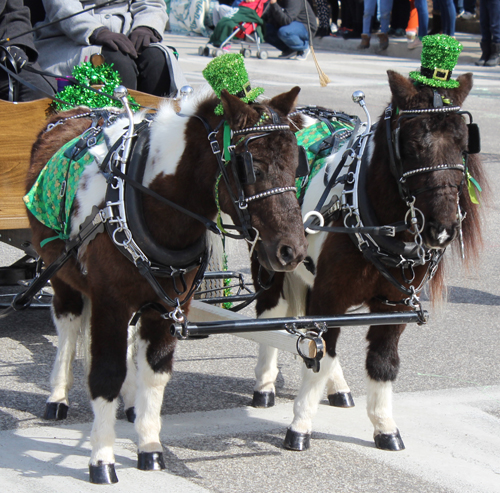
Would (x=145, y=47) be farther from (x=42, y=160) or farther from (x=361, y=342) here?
(x=361, y=342)

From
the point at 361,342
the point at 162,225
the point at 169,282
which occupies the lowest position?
the point at 361,342

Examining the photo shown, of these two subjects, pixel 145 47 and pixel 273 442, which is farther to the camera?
pixel 145 47

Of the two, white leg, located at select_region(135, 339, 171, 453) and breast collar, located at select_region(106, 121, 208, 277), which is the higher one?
breast collar, located at select_region(106, 121, 208, 277)

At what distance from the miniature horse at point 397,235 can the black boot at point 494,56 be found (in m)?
14.4

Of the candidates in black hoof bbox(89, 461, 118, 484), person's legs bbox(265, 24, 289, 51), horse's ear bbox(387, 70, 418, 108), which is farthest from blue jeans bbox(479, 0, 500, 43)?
black hoof bbox(89, 461, 118, 484)

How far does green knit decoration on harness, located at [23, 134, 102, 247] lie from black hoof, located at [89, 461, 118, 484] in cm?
108

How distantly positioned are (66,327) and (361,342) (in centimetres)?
215

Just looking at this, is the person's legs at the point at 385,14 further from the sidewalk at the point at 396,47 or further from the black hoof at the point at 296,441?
the black hoof at the point at 296,441

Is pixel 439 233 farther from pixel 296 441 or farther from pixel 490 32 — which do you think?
pixel 490 32

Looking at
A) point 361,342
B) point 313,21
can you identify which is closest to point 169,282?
point 361,342

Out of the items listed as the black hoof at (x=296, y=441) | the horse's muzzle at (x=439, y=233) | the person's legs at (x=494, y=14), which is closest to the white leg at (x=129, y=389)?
the black hoof at (x=296, y=441)

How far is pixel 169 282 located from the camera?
10.7ft

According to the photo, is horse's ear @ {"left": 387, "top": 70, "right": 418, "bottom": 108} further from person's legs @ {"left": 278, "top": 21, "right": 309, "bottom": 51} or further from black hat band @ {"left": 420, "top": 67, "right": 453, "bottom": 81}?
person's legs @ {"left": 278, "top": 21, "right": 309, "bottom": 51}

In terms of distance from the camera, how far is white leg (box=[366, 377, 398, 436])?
3.74 metres
